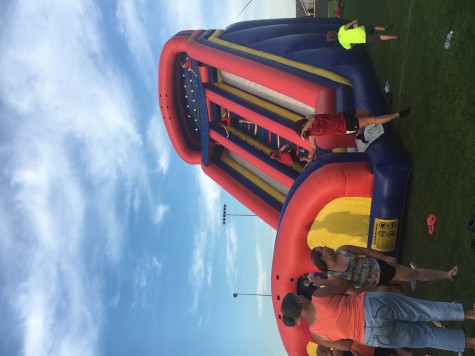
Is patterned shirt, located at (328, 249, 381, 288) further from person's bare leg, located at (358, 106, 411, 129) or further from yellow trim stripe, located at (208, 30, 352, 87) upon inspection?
yellow trim stripe, located at (208, 30, 352, 87)

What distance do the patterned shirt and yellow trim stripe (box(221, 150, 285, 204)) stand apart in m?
5.31

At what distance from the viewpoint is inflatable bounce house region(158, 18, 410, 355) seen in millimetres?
4805

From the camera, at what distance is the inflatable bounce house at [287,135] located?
4.80 metres

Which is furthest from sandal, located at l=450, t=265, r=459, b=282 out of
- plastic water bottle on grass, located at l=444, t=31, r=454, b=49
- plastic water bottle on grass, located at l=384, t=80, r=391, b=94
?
plastic water bottle on grass, located at l=384, t=80, r=391, b=94

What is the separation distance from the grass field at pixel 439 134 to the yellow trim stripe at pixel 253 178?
4.22m

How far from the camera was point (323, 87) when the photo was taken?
6.05 meters

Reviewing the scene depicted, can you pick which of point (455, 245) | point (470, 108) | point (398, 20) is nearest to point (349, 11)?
point (398, 20)

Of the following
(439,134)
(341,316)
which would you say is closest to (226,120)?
(439,134)

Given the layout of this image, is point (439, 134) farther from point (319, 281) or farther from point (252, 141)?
point (252, 141)

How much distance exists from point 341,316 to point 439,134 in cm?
231

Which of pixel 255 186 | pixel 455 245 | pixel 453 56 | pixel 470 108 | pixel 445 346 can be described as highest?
pixel 453 56

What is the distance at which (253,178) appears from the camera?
32.2ft

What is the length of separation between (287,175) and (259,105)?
1724 millimetres

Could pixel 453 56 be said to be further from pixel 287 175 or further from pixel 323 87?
pixel 287 175
